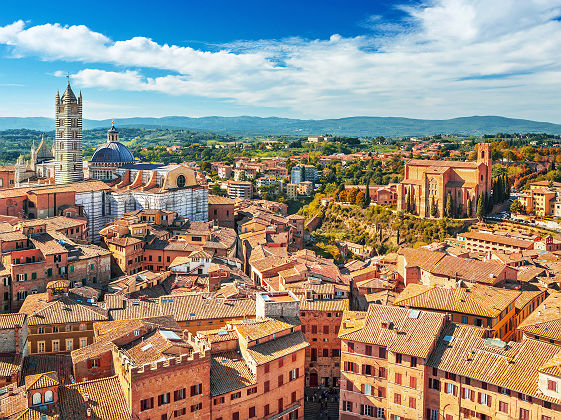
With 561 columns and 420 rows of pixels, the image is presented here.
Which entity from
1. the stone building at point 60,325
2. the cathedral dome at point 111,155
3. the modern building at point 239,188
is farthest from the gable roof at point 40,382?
the modern building at point 239,188

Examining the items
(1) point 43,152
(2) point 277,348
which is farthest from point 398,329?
(1) point 43,152

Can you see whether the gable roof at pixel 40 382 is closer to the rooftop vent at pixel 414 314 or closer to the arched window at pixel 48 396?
the arched window at pixel 48 396

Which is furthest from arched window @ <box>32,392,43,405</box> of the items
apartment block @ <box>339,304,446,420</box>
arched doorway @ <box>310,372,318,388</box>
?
arched doorway @ <box>310,372,318,388</box>

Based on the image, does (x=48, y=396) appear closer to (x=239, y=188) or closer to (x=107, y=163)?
(x=107, y=163)

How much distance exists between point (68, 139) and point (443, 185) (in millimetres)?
59889

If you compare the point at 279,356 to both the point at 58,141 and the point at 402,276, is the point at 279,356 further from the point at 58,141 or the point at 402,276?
the point at 58,141

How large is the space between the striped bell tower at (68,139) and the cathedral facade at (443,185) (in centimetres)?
5414

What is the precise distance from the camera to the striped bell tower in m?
80.1

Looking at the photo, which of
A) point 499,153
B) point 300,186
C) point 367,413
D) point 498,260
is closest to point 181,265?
point 367,413

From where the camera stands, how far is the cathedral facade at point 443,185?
94875mm

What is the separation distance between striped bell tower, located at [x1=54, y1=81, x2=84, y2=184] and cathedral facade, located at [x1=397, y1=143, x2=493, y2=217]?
5414cm

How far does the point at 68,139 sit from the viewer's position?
264 ft

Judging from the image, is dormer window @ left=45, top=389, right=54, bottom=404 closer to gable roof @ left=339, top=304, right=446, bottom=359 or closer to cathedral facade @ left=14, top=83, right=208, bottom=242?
gable roof @ left=339, top=304, right=446, bottom=359

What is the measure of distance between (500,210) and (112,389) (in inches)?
3398
